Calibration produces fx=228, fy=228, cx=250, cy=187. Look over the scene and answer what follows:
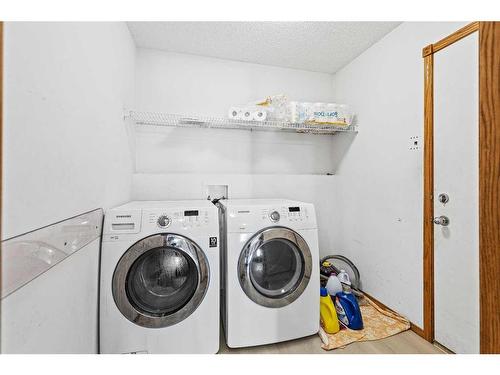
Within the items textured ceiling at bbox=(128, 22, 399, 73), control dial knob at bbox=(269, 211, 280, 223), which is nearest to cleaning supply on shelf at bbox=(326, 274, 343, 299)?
control dial knob at bbox=(269, 211, 280, 223)

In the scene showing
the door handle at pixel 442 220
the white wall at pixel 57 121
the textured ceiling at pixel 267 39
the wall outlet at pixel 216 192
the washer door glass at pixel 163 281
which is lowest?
the washer door glass at pixel 163 281

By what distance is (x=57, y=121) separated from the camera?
32.9 inches

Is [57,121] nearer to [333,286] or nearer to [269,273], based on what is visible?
[269,273]

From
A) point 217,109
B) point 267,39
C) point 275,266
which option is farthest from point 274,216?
point 267,39

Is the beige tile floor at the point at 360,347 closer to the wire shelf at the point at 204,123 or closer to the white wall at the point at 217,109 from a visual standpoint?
the white wall at the point at 217,109

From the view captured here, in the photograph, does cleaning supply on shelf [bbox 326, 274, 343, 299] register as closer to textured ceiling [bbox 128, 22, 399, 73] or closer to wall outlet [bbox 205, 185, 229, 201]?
wall outlet [bbox 205, 185, 229, 201]

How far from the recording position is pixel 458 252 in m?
1.30

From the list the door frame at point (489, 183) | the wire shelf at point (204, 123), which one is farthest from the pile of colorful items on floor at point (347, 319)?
the wire shelf at point (204, 123)

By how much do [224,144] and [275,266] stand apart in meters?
1.23

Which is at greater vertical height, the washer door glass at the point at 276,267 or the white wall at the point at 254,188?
the white wall at the point at 254,188

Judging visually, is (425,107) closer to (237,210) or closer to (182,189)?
(237,210)

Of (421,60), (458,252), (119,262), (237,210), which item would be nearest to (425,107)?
(421,60)

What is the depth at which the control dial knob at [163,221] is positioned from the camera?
1.32 meters

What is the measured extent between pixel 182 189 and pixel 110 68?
3.36 ft
